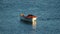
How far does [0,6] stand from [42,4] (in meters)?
8.67

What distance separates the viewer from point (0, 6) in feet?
189

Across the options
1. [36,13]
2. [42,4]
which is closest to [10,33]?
[36,13]

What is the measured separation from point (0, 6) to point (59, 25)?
20681 millimetres

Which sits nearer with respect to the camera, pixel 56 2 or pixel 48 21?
pixel 48 21

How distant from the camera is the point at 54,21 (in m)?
41.7

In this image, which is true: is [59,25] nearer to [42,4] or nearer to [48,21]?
[48,21]

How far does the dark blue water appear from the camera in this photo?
36.2 meters

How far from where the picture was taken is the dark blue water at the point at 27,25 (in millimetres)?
36250

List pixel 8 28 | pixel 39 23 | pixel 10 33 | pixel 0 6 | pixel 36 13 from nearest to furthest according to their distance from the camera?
pixel 10 33
pixel 8 28
pixel 39 23
pixel 36 13
pixel 0 6

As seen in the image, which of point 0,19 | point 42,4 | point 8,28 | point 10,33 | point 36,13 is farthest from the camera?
point 42,4

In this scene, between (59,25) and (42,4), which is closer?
(59,25)

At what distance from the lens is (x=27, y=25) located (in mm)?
39344

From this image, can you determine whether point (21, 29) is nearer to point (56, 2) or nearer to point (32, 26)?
point (32, 26)

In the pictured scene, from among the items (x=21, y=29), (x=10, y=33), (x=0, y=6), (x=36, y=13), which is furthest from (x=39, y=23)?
(x=0, y=6)
